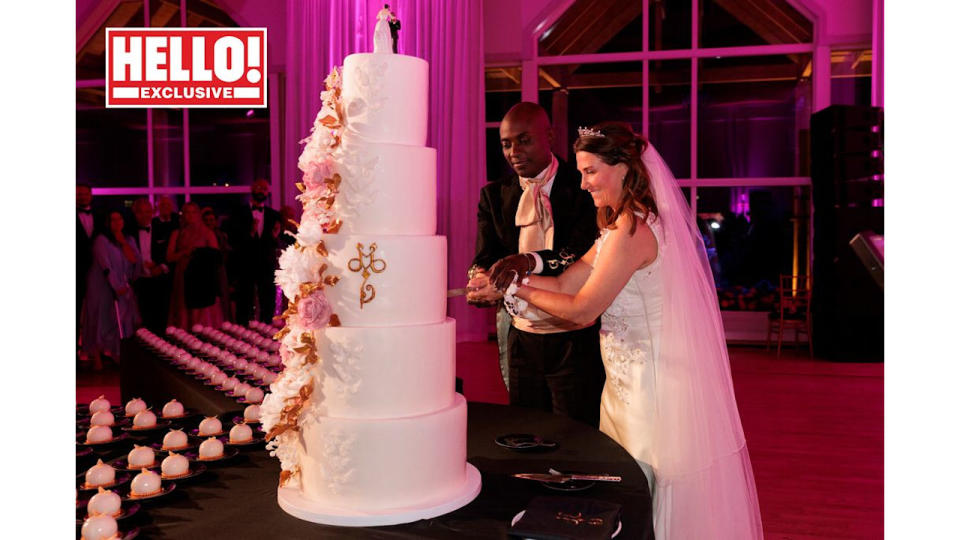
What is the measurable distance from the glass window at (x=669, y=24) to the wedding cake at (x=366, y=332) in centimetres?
786

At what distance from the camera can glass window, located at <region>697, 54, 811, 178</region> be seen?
8.80m

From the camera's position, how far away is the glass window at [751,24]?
8570 mm

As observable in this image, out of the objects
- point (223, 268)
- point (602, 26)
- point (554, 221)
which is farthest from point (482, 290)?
point (602, 26)

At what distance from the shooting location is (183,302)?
252 inches

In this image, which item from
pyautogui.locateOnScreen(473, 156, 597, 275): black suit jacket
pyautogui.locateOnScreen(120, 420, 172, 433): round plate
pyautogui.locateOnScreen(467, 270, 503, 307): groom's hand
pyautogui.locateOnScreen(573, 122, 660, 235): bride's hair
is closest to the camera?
pyautogui.locateOnScreen(120, 420, 172, 433): round plate

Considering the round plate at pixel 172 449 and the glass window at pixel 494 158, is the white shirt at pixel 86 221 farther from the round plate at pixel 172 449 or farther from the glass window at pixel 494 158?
the round plate at pixel 172 449

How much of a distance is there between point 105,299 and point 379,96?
237 inches

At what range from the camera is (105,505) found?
5.11 feet

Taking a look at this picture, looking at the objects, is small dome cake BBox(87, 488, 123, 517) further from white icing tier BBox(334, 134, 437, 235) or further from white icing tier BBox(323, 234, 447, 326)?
white icing tier BBox(334, 134, 437, 235)

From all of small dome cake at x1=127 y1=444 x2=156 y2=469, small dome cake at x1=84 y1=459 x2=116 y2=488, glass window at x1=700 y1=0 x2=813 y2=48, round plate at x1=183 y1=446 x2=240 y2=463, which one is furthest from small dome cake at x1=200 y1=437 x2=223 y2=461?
glass window at x1=700 y1=0 x2=813 y2=48

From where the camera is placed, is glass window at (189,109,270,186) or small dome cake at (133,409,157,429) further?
glass window at (189,109,270,186)

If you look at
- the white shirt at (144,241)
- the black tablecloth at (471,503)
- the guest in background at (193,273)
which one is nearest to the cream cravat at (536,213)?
the black tablecloth at (471,503)

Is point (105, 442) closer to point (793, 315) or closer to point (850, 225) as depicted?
point (850, 225)

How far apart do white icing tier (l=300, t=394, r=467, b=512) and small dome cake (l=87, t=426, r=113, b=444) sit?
0.77m
